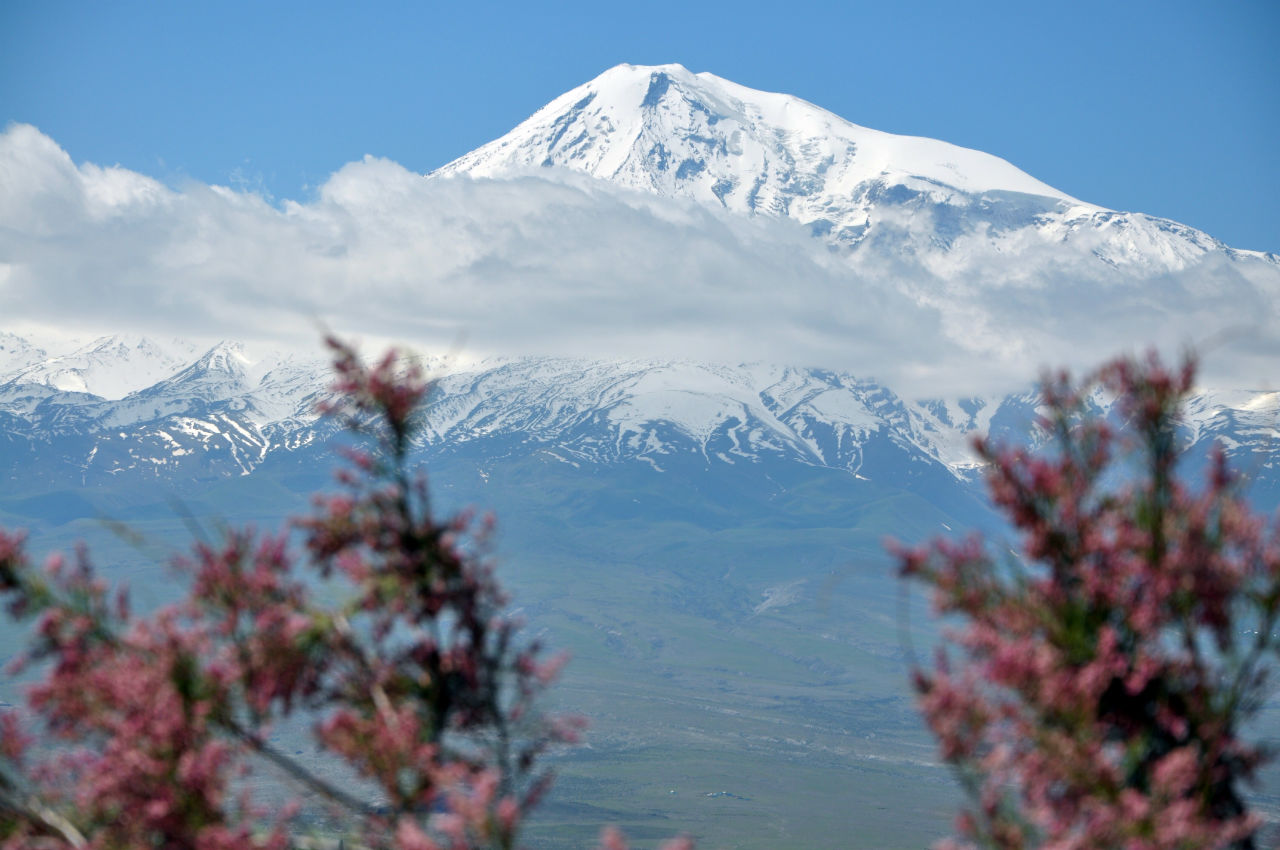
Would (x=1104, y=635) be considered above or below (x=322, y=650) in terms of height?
above

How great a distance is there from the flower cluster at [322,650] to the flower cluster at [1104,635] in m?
3.24

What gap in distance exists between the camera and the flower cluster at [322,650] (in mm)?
9469

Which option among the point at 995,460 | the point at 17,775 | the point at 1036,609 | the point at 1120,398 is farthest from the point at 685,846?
the point at 17,775

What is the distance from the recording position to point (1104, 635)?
8984mm

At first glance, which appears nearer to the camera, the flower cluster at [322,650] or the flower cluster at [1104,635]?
the flower cluster at [1104,635]

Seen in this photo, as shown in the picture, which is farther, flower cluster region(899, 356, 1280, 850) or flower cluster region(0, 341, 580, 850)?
flower cluster region(0, 341, 580, 850)

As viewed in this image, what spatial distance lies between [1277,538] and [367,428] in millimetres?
6853

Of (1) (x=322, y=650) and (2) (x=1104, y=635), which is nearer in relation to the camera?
(2) (x=1104, y=635)

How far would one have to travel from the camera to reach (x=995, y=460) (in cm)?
1002

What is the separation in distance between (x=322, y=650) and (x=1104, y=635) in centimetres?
590

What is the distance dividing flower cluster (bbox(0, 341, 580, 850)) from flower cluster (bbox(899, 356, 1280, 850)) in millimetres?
3236

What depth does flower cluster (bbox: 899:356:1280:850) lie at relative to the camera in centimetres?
862

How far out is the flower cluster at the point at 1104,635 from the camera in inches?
339

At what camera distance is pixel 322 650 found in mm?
10180
